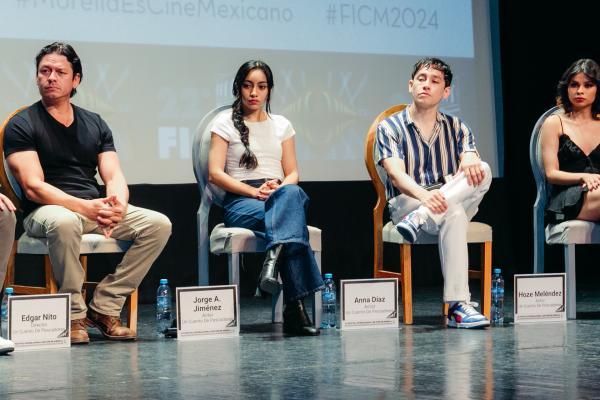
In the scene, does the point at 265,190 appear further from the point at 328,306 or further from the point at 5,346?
the point at 5,346

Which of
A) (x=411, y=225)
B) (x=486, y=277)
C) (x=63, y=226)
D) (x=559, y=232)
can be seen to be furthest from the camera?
(x=559, y=232)

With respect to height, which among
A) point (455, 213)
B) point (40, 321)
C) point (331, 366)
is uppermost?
point (455, 213)

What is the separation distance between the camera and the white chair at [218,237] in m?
4.16

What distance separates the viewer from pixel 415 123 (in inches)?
177

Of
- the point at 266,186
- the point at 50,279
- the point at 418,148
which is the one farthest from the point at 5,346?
the point at 418,148

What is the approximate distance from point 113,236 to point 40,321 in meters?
0.48

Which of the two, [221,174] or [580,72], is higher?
[580,72]

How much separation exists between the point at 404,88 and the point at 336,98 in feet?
1.34

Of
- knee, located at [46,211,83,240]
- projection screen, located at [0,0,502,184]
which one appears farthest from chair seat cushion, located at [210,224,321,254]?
projection screen, located at [0,0,502,184]

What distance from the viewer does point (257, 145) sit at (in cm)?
446

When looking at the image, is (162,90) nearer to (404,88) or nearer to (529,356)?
(404,88)

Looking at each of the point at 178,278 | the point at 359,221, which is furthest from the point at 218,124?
the point at 359,221

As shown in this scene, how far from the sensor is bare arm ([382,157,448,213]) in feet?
13.8

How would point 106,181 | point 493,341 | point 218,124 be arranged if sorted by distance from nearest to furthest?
point 493,341, point 106,181, point 218,124
